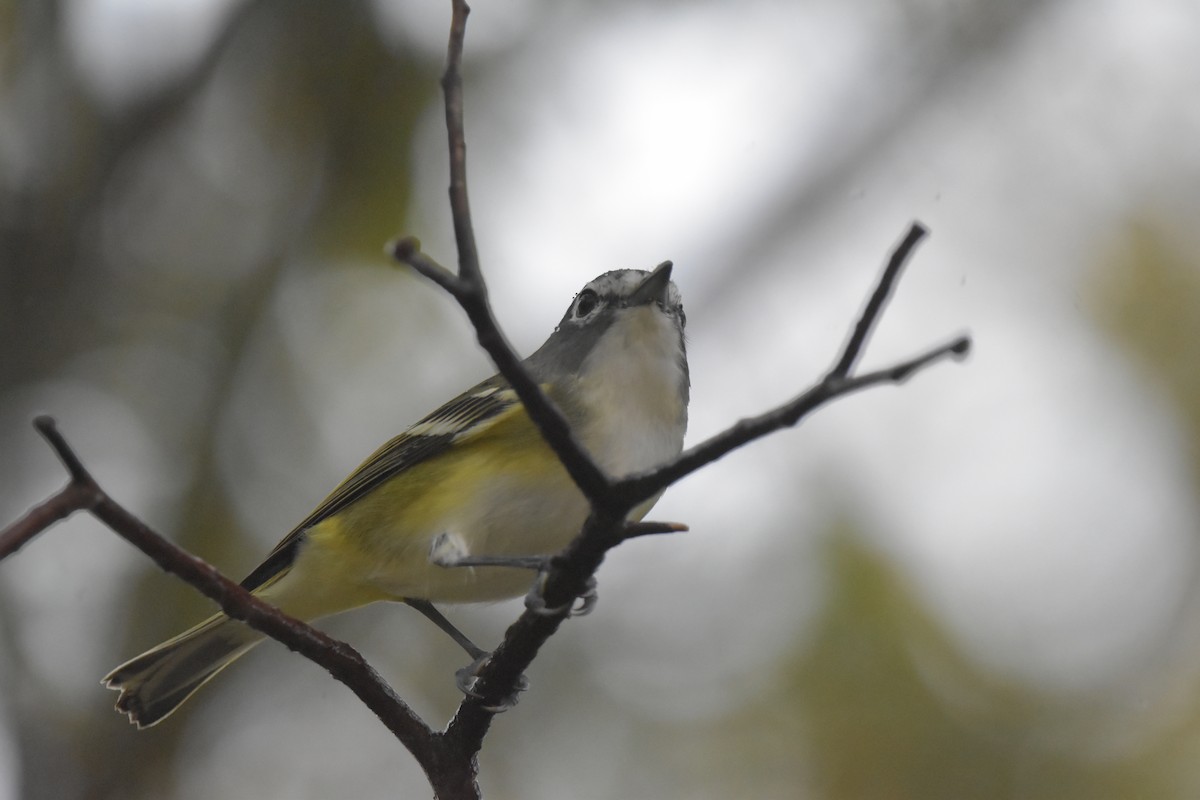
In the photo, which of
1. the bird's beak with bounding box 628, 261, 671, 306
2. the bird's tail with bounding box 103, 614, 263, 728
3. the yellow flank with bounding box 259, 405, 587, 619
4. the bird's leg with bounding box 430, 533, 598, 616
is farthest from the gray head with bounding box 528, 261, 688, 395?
the bird's tail with bounding box 103, 614, 263, 728

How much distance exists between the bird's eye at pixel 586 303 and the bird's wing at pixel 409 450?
1.17 feet

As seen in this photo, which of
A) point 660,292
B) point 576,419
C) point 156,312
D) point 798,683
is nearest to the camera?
point 576,419

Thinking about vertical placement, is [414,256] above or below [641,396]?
below

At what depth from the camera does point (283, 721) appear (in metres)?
6.52

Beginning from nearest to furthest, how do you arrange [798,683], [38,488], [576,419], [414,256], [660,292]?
[414,256]
[576,419]
[660,292]
[798,683]
[38,488]

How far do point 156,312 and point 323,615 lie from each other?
12.3 ft

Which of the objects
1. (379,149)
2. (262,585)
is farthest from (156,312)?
(262,585)

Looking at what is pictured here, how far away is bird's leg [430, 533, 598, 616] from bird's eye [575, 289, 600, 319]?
0.95 meters

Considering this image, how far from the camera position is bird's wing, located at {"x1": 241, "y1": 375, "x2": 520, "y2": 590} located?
3.80 metres

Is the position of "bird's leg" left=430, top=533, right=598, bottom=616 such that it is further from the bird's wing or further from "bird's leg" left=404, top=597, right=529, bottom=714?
the bird's wing

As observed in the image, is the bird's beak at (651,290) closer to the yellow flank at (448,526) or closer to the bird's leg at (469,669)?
the yellow flank at (448,526)

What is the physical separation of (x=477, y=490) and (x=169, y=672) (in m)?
1.21

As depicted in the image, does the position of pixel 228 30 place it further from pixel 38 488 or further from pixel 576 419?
pixel 576 419

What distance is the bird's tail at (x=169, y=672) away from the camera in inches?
151
